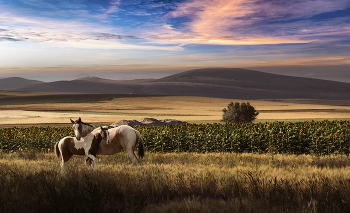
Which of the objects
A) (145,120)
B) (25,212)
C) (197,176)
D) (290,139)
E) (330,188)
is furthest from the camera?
(145,120)

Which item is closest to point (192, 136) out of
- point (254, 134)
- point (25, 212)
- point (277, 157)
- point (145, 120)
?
point (254, 134)

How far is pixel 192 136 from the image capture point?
51.9ft

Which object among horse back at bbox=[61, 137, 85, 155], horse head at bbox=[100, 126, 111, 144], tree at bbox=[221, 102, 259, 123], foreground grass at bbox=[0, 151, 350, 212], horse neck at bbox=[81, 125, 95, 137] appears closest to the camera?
foreground grass at bbox=[0, 151, 350, 212]

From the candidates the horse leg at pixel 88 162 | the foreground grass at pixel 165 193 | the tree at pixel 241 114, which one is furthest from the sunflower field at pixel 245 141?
the tree at pixel 241 114

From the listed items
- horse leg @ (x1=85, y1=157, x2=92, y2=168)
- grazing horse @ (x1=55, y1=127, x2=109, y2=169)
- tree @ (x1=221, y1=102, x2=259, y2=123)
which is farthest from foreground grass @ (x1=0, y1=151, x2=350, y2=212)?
tree @ (x1=221, y1=102, x2=259, y2=123)

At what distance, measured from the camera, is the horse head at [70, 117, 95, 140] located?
29.1ft

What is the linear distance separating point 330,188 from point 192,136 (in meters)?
9.30

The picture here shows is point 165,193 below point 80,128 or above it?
below

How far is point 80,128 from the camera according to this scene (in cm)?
894

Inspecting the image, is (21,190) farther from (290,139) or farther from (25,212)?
(290,139)

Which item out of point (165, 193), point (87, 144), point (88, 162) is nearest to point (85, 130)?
point (87, 144)

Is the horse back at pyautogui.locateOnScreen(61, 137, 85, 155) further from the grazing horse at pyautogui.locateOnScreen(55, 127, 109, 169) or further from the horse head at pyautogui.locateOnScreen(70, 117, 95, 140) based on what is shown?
the horse head at pyautogui.locateOnScreen(70, 117, 95, 140)

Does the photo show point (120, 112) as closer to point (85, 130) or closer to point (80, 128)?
point (85, 130)

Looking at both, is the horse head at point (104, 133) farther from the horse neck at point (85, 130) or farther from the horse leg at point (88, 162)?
the horse leg at point (88, 162)
